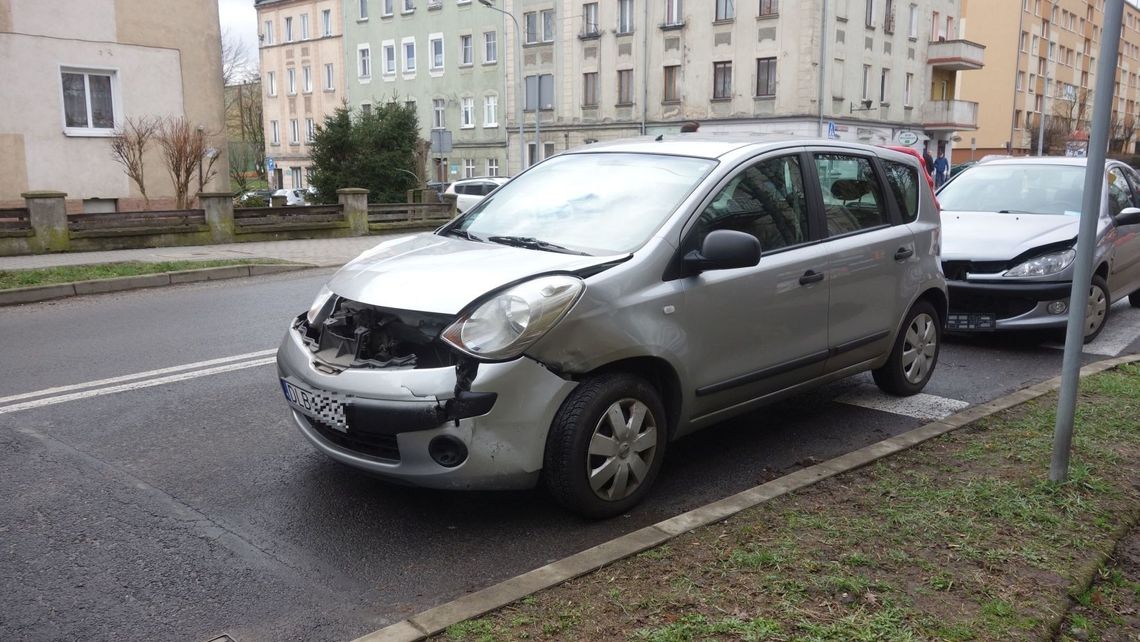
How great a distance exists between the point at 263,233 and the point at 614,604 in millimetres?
17302

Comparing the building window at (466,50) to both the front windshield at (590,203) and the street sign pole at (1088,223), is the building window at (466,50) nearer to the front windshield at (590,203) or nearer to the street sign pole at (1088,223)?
the front windshield at (590,203)

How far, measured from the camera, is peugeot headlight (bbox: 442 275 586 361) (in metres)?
3.94

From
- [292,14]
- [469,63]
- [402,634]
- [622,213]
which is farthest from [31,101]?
[292,14]

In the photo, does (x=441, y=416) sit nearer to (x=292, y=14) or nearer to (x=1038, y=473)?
(x=1038, y=473)

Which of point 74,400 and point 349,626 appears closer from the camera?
point 349,626

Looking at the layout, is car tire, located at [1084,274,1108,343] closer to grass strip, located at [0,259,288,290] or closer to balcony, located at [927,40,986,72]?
grass strip, located at [0,259,288,290]

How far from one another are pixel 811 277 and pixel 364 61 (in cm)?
6197

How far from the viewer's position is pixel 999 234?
863 centimetres

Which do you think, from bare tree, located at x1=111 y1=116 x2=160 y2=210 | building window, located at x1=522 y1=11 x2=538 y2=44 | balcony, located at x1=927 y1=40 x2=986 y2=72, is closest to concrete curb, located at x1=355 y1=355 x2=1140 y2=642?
bare tree, located at x1=111 y1=116 x2=160 y2=210

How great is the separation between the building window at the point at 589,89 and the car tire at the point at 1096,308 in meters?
41.8

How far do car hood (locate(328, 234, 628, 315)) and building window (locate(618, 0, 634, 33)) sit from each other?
45109 mm

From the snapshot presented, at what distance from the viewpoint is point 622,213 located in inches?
193

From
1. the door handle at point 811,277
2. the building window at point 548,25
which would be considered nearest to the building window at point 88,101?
the door handle at point 811,277

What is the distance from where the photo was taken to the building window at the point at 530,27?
5203 cm
